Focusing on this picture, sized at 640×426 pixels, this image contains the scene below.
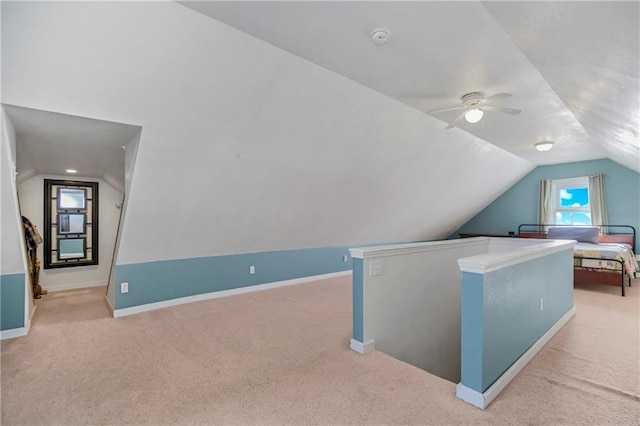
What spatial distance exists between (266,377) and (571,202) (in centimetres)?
792

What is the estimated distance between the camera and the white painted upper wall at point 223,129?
6.68ft

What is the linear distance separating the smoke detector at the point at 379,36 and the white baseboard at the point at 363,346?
7.88 feet

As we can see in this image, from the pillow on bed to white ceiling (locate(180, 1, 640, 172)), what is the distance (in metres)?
3.36

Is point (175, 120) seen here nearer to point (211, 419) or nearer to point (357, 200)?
point (211, 419)

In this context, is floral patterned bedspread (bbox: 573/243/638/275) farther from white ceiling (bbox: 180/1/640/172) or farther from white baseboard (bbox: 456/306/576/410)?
white baseboard (bbox: 456/306/576/410)

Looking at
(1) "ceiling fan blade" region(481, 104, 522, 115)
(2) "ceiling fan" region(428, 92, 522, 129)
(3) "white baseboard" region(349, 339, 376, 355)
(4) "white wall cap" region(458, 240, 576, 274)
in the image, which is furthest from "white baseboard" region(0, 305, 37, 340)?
(1) "ceiling fan blade" region(481, 104, 522, 115)

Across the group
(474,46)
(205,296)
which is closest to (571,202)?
(474,46)

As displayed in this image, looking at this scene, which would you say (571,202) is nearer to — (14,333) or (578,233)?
(578,233)

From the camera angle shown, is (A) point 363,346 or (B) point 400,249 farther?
(B) point 400,249

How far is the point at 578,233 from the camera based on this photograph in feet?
20.2

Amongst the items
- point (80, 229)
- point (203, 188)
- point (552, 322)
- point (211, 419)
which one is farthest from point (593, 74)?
point (80, 229)

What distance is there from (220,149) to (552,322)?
150 inches

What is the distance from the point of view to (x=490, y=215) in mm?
8234

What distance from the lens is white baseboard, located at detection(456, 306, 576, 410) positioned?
6.20 ft
